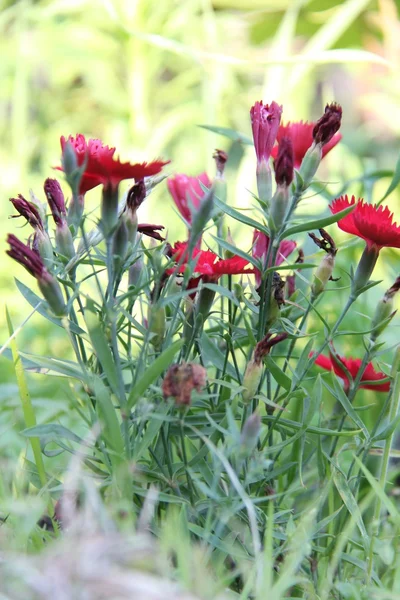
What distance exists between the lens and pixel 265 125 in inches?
19.9

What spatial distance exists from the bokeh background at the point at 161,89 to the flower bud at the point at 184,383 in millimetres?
572

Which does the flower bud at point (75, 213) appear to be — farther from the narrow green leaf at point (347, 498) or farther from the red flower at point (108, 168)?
the narrow green leaf at point (347, 498)

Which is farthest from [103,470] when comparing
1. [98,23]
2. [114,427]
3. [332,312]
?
[98,23]

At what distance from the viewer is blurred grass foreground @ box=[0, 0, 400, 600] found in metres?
0.38

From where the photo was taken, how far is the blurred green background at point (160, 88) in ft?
4.78

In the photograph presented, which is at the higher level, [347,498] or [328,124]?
[328,124]

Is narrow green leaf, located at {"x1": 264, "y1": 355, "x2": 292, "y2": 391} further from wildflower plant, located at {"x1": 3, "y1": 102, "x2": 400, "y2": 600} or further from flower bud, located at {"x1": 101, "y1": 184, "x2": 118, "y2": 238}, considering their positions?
flower bud, located at {"x1": 101, "y1": 184, "x2": 118, "y2": 238}

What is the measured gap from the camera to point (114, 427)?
1.55ft

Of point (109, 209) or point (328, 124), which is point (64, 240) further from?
point (328, 124)

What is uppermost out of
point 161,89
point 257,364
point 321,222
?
point 161,89

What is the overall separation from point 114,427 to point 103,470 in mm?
86

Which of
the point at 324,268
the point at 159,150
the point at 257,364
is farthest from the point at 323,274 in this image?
the point at 159,150

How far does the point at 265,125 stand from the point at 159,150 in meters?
1.35

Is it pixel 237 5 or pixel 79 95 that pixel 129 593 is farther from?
pixel 79 95
